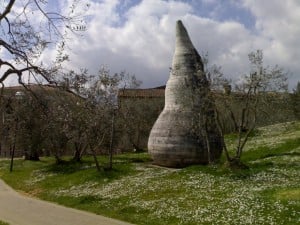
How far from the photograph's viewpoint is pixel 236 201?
17.0m

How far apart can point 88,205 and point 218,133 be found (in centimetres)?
1081

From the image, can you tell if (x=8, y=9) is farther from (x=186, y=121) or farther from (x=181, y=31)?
(x=181, y=31)

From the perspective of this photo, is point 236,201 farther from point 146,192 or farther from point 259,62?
point 259,62

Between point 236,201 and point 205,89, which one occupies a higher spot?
point 205,89

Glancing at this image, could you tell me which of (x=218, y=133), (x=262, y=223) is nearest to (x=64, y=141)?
(x=218, y=133)

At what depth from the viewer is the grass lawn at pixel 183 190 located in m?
15.8

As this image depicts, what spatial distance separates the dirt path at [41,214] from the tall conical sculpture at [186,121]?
26.4 ft

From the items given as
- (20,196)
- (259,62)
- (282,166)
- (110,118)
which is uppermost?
(259,62)

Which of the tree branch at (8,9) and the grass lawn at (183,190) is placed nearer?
the tree branch at (8,9)

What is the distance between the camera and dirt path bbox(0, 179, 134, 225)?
1627cm

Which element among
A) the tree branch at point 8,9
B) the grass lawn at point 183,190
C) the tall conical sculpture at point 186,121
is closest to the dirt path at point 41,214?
the grass lawn at point 183,190

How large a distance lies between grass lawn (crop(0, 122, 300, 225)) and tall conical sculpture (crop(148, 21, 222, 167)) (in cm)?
127

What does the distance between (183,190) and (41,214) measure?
5969mm

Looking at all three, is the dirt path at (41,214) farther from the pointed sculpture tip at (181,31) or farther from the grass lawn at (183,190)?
the pointed sculpture tip at (181,31)
